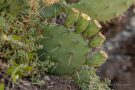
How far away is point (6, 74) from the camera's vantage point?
2.65 metres

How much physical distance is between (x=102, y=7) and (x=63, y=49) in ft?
1.95

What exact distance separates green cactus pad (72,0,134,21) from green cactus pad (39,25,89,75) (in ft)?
1.51

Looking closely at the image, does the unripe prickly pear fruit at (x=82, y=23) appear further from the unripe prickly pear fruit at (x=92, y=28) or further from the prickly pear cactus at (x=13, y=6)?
the prickly pear cactus at (x=13, y=6)

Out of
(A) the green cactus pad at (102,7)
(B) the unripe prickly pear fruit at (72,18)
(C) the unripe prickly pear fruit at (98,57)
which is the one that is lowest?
(C) the unripe prickly pear fruit at (98,57)

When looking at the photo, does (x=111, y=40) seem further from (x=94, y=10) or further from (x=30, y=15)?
(x=30, y=15)

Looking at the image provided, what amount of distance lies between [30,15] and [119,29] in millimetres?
3456

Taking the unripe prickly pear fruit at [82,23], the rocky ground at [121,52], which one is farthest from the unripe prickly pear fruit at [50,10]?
the rocky ground at [121,52]

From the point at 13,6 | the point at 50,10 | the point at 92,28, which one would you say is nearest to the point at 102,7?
the point at 50,10

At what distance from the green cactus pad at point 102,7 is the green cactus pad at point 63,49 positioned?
18.1 inches

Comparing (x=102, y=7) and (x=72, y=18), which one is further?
(x=102, y=7)

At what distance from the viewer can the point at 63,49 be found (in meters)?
2.91

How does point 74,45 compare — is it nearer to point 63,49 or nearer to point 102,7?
point 63,49

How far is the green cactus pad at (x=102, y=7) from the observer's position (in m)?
3.34

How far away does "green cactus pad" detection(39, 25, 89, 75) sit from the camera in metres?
2.90
